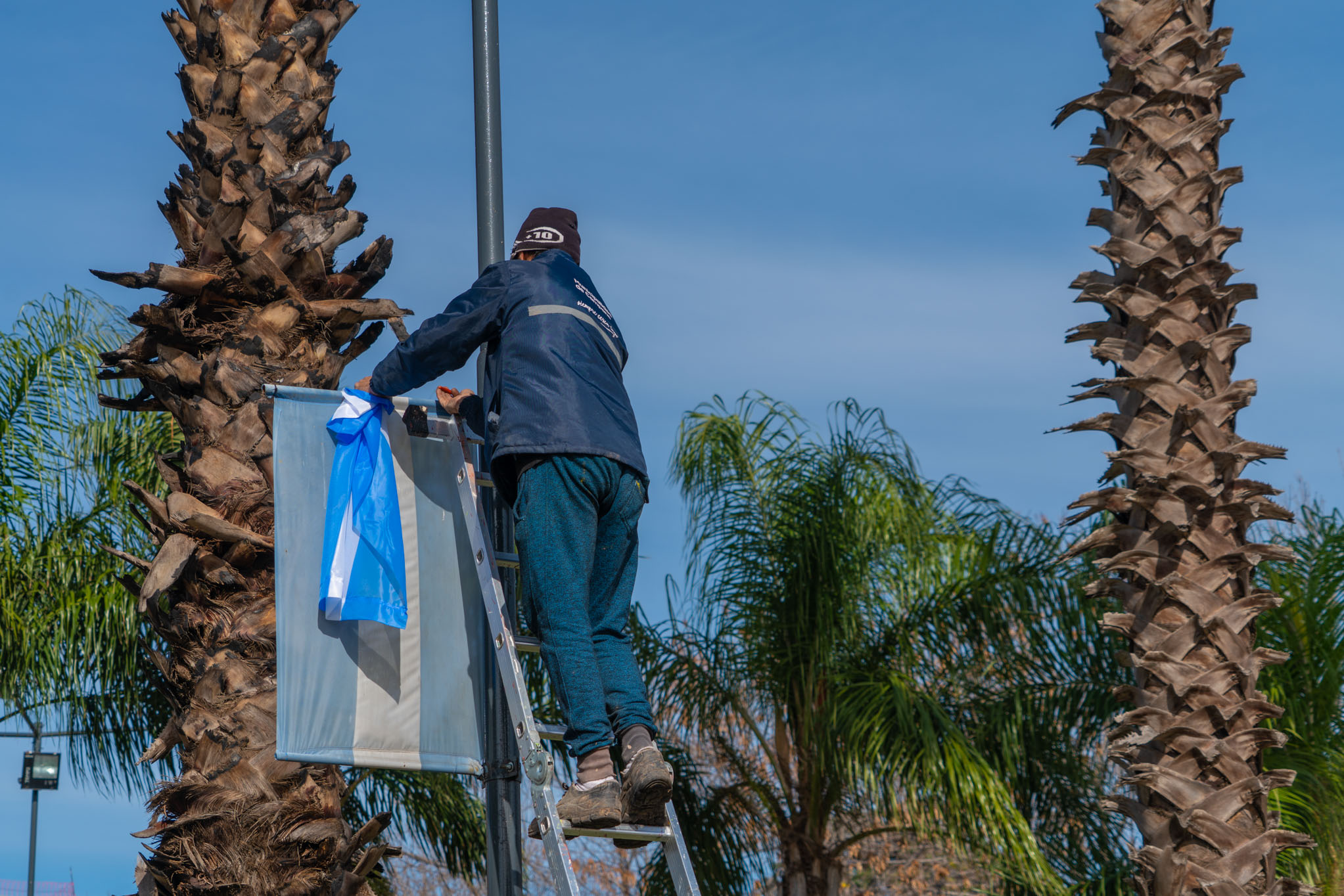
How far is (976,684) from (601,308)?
596 centimetres

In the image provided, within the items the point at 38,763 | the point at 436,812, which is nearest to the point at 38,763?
the point at 38,763

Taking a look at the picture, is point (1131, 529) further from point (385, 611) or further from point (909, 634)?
point (909, 634)

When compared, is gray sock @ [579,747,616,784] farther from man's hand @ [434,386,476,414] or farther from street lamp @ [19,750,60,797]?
street lamp @ [19,750,60,797]

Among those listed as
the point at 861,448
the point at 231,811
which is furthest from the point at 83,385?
the point at 231,811

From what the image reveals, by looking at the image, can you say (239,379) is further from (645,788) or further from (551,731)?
(645,788)

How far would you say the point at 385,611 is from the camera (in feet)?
16.7

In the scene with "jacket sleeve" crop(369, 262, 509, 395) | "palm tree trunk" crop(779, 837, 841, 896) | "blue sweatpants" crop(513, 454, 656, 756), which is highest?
"jacket sleeve" crop(369, 262, 509, 395)

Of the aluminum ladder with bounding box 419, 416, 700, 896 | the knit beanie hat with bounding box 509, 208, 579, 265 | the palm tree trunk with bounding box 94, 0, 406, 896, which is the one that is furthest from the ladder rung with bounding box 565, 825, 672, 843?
the knit beanie hat with bounding box 509, 208, 579, 265

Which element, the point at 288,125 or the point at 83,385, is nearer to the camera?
the point at 288,125

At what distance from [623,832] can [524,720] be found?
0.51 m

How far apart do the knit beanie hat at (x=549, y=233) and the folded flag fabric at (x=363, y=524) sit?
0.79 m

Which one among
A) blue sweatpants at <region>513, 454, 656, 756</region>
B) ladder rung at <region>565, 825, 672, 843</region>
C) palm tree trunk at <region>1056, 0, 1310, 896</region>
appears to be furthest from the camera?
palm tree trunk at <region>1056, 0, 1310, 896</region>

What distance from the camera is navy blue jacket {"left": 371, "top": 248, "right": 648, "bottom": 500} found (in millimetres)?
4641

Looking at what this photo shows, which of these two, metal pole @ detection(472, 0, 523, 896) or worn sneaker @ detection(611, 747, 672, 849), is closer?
worn sneaker @ detection(611, 747, 672, 849)
